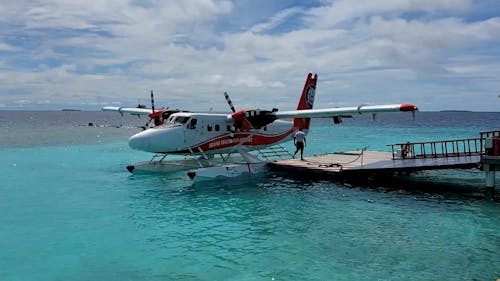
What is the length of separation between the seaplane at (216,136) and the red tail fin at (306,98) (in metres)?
1.68

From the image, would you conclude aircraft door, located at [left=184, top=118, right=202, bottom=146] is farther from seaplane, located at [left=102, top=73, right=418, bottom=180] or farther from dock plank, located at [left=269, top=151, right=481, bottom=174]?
dock plank, located at [left=269, top=151, right=481, bottom=174]

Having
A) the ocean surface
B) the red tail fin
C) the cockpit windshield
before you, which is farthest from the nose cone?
the red tail fin

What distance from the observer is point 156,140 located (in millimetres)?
18500

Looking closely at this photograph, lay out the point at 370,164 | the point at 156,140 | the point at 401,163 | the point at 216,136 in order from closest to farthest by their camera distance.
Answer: the point at 401,163, the point at 156,140, the point at 370,164, the point at 216,136

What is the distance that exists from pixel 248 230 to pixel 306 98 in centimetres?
1524

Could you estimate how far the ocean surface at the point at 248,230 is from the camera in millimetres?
8694

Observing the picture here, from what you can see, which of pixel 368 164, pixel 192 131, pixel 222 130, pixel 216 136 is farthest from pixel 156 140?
pixel 368 164

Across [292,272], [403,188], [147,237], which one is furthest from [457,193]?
[147,237]

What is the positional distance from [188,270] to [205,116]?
39.9ft

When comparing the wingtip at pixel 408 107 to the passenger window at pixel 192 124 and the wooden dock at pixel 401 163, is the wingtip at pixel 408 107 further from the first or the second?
the passenger window at pixel 192 124

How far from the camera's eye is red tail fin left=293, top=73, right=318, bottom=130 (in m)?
25.2

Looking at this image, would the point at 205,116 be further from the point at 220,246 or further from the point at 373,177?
the point at 220,246

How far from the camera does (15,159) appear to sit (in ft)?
94.4

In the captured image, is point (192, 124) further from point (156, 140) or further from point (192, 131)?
point (156, 140)
